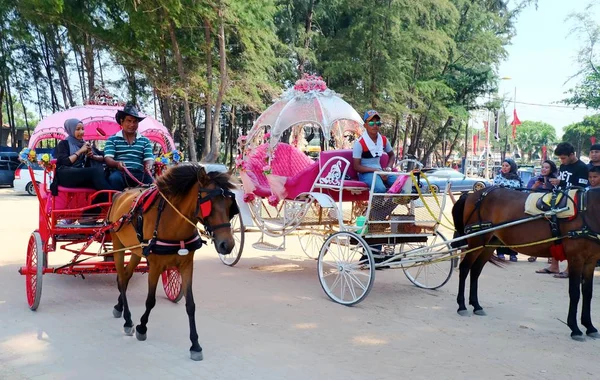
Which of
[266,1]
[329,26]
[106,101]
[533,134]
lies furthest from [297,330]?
[533,134]

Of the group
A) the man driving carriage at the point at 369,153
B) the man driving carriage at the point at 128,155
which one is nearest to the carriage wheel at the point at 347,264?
the man driving carriage at the point at 369,153

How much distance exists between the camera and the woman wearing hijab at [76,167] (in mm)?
6297

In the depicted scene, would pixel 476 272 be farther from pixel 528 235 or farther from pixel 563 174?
pixel 563 174

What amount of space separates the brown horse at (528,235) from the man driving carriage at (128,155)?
3824mm

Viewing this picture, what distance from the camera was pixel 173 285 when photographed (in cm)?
640

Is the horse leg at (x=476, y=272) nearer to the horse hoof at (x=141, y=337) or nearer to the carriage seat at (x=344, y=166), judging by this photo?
the carriage seat at (x=344, y=166)

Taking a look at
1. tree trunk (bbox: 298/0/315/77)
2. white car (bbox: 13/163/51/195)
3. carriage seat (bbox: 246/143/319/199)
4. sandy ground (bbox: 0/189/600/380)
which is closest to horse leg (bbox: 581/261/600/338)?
sandy ground (bbox: 0/189/600/380)

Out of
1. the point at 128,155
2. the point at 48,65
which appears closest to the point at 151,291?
the point at 128,155

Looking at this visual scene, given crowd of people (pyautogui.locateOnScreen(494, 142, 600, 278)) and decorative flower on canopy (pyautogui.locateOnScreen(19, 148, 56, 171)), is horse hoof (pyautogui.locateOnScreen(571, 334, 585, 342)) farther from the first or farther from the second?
decorative flower on canopy (pyautogui.locateOnScreen(19, 148, 56, 171))

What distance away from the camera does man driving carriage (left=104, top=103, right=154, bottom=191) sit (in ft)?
20.5

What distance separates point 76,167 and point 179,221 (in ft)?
7.65

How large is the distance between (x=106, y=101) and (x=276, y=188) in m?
5.69

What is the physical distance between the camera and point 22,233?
11.7 m

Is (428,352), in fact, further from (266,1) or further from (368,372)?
(266,1)
